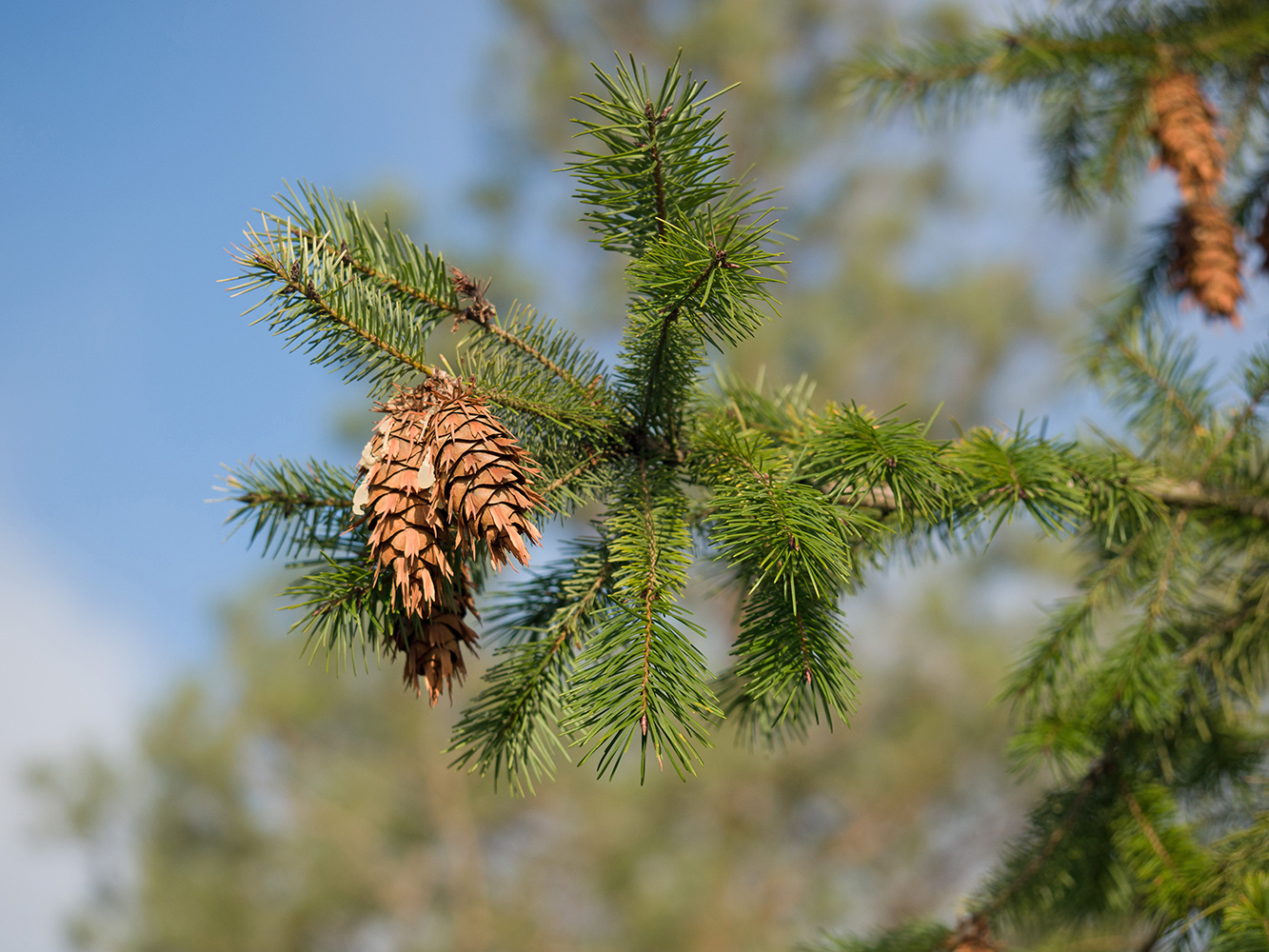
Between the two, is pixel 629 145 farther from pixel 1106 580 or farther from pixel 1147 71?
pixel 1147 71

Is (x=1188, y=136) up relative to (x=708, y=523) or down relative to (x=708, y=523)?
up

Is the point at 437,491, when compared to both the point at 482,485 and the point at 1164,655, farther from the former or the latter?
the point at 1164,655

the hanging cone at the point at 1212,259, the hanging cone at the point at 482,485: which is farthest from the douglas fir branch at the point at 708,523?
the hanging cone at the point at 1212,259

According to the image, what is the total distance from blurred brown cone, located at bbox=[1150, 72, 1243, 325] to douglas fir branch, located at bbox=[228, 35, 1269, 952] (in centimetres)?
22

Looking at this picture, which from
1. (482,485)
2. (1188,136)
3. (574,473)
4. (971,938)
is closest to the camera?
(482,485)

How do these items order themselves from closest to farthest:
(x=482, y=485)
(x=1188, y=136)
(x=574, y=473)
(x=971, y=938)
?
1. (x=482, y=485)
2. (x=574, y=473)
3. (x=971, y=938)
4. (x=1188, y=136)

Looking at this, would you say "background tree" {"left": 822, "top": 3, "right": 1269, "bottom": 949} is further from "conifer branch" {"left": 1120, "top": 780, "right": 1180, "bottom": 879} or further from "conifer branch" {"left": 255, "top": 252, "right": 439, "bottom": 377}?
"conifer branch" {"left": 255, "top": 252, "right": 439, "bottom": 377}

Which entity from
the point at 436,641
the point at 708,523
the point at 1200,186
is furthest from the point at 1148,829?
the point at 1200,186

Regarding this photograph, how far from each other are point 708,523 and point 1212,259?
0.84m

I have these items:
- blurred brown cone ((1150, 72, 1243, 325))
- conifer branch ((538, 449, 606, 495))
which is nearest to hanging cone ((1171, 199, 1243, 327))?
blurred brown cone ((1150, 72, 1243, 325))

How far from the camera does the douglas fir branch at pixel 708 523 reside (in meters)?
0.45

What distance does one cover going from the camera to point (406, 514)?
17.9 inches

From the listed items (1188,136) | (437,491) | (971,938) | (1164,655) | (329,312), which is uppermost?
(1188,136)

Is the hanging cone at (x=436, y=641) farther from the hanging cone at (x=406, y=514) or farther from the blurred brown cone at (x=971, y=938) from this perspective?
the blurred brown cone at (x=971, y=938)
